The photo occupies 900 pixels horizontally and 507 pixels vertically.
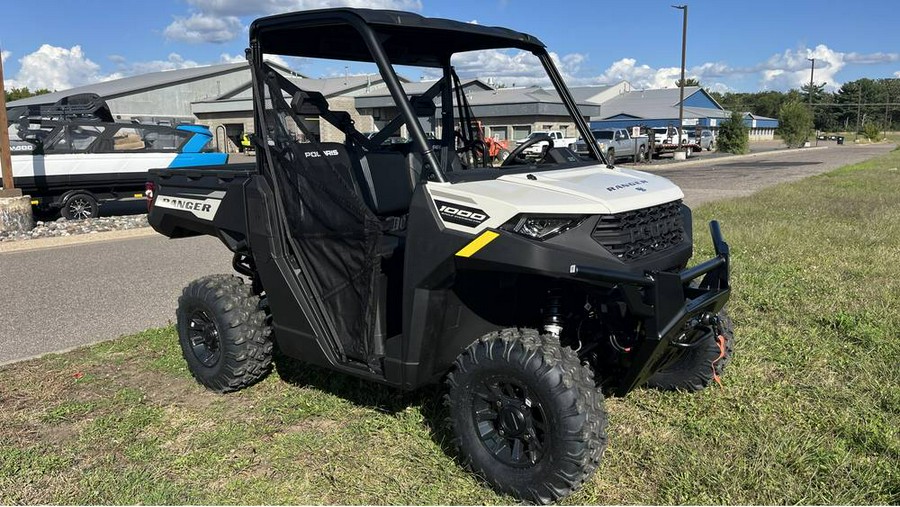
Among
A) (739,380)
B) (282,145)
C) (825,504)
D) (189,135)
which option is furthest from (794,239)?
(189,135)

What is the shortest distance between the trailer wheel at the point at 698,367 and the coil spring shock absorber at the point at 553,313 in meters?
1.13

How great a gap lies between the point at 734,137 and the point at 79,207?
41.6 meters

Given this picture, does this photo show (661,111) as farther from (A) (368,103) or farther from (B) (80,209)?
(A) (368,103)

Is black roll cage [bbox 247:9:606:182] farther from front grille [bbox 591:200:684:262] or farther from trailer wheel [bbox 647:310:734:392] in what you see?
trailer wheel [bbox 647:310:734:392]

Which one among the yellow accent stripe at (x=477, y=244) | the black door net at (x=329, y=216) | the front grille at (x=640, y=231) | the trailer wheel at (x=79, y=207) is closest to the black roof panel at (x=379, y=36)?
the black door net at (x=329, y=216)

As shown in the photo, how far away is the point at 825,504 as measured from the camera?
314 cm

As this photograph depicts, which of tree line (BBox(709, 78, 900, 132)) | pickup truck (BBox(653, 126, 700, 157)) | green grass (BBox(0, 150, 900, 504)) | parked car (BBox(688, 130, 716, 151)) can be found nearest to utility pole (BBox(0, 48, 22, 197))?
green grass (BBox(0, 150, 900, 504))

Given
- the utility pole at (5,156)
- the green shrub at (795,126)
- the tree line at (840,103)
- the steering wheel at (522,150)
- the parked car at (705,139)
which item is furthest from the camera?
the tree line at (840,103)

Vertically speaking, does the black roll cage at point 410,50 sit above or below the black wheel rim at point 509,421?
above

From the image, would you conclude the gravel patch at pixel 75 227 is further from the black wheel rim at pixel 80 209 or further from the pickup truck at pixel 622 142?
the pickup truck at pixel 622 142

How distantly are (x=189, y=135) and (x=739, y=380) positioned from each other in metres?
13.3

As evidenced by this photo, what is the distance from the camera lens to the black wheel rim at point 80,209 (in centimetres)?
1355

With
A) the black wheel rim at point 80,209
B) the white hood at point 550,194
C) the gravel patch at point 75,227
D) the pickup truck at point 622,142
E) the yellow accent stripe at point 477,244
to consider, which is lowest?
the gravel patch at point 75,227

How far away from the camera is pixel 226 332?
444 cm
